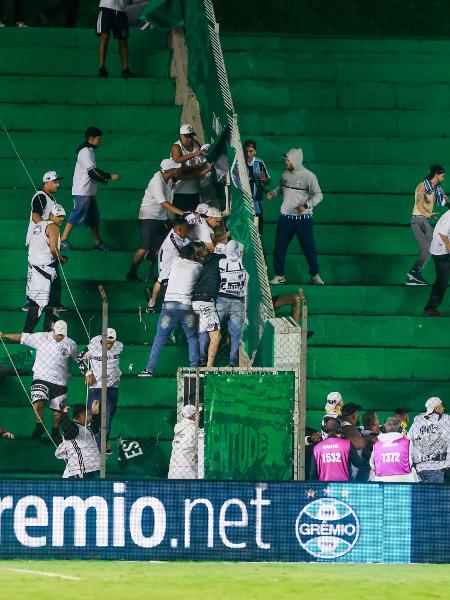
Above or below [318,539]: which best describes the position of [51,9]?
above

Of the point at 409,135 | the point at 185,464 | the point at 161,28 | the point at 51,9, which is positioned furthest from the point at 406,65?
the point at 185,464

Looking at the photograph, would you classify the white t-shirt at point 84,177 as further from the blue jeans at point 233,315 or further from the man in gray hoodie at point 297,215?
the blue jeans at point 233,315

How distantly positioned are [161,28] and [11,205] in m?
3.78

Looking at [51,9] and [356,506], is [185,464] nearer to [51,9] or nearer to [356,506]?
[356,506]

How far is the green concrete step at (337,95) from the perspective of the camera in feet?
95.5

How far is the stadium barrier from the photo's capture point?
61.1 feet

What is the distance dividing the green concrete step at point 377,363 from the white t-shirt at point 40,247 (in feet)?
11.3

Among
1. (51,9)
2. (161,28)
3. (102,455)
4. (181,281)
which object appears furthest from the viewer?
(51,9)

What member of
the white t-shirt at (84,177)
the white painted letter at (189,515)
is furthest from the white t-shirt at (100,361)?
the white painted letter at (189,515)

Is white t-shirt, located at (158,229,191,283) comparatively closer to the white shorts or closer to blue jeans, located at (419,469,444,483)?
the white shorts

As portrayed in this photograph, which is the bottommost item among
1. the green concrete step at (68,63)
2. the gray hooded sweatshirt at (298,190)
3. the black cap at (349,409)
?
the black cap at (349,409)

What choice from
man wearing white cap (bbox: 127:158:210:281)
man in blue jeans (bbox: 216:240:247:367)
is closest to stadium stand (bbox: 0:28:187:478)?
man wearing white cap (bbox: 127:158:210:281)

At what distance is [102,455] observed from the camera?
19.9 m

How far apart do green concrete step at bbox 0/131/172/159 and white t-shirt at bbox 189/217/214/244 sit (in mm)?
4226
